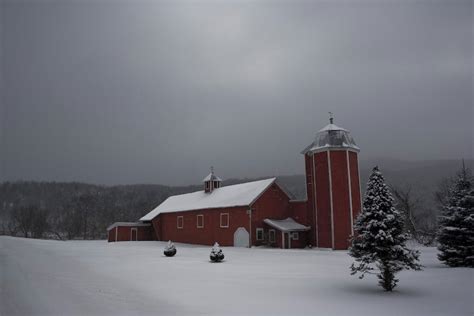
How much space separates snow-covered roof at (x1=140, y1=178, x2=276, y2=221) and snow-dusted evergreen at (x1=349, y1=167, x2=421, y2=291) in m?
22.1

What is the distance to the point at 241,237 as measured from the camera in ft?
121

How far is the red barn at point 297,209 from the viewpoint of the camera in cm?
3375

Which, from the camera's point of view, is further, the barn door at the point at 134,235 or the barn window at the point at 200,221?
the barn door at the point at 134,235

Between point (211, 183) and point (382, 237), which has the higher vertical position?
point (211, 183)

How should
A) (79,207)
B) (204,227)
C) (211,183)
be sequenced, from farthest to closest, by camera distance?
(79,207) < (211,183) < (204,227)

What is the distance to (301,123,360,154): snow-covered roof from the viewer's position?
113 feet

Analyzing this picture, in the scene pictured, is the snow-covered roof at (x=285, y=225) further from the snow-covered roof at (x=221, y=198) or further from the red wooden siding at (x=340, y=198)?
the red wooden siding at (x=340, y=198)

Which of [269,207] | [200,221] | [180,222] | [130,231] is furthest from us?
[130,231]

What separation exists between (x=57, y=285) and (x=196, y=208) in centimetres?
2959

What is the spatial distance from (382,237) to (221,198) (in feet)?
95.3

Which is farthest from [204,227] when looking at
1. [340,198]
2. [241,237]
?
[340,198]

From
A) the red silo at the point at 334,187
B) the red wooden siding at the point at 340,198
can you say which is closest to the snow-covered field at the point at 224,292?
the red wooden siding at the point at 340,198

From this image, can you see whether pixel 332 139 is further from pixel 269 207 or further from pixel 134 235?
pixel 134 235

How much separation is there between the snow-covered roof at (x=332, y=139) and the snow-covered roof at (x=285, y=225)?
23.7 ft
